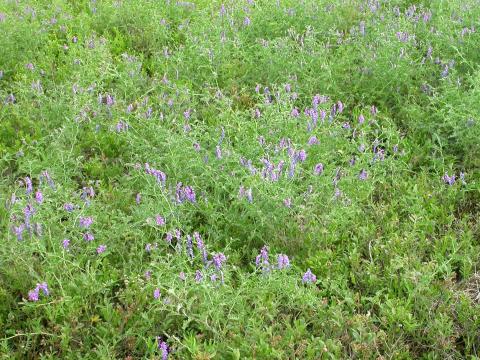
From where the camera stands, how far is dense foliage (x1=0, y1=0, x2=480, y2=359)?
11.6ft

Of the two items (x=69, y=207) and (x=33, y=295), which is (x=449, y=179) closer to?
(x=69, y=207)

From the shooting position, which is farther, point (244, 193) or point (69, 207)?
point (244, 193)

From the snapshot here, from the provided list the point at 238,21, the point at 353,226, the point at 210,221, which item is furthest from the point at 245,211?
the point at 238,21

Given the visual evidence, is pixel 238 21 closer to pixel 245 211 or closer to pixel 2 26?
pixel 2 26

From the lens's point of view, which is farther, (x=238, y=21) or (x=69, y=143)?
(x=238, y=21)

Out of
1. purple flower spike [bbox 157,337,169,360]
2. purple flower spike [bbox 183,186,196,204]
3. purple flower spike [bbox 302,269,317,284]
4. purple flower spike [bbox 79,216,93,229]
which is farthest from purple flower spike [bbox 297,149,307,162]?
purple flower spike [bbox 157,337,169,360]

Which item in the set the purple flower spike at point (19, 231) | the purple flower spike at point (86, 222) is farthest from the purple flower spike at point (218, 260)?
the purple flower spike at point (19, 231)

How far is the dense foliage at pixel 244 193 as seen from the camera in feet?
11.6

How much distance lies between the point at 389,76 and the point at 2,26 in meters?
4.13

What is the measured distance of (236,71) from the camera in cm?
636

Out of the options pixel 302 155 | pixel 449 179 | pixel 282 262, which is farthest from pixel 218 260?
pixel 449 179

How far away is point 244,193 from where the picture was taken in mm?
4176

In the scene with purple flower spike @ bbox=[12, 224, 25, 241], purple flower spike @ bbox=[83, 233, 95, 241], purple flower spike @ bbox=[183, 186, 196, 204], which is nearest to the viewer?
purple flower spike @ bbox=[12, 224, 25, 241]

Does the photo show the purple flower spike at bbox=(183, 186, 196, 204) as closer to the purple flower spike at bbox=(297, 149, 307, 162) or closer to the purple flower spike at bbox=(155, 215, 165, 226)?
the purple flower spike at bbox=(155, 215, 165, 226)
